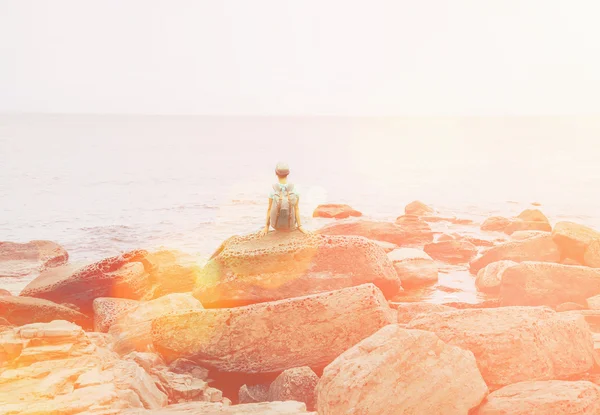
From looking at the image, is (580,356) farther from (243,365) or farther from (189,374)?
(189,374)

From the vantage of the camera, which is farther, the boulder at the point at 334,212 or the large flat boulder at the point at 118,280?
the boulder at the point at 334,212

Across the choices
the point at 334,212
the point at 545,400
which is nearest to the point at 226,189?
the point at 334,212

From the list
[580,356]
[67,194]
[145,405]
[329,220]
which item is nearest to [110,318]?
[145,405]

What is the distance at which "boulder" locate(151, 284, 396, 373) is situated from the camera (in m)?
9.78

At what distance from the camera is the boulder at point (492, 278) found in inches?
652

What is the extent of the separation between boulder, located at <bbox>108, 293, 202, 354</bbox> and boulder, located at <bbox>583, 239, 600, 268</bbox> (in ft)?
37.9

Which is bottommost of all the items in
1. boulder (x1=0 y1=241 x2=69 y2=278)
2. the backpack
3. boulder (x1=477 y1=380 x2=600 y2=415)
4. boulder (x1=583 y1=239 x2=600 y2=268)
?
boulder (x1=0 y1=241 x2=69 y2=278)

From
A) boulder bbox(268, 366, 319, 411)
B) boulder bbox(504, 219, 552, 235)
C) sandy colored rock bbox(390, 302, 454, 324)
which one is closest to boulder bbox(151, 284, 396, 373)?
boulder bbox(268, 366, 319, 411)

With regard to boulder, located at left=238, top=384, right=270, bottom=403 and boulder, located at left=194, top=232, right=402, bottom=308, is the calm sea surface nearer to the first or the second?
boulder, located at left=194, top=232, right=402, bottom=308

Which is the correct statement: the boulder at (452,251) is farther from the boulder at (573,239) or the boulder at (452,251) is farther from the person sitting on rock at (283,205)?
the person sitting on rock at (283,205)

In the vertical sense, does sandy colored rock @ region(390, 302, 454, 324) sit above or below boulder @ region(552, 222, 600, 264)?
below

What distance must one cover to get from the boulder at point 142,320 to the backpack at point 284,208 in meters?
2.34

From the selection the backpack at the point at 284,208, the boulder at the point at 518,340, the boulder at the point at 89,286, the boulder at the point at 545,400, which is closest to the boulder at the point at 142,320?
the backpack at the point at 284,208

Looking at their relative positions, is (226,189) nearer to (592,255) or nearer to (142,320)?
(592,255)
